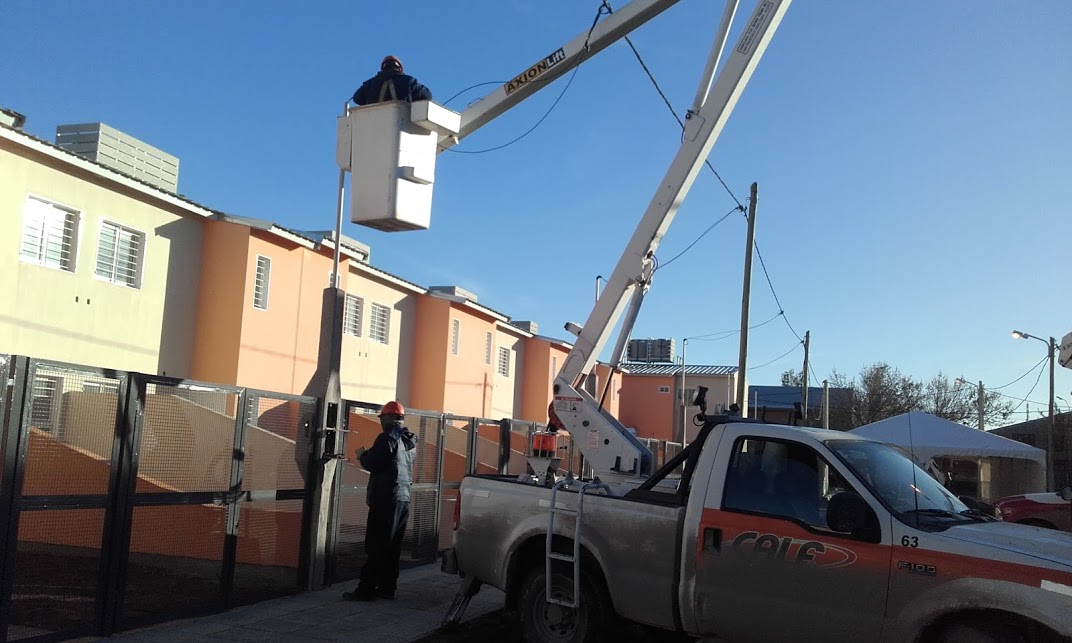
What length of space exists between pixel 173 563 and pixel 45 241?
10871 millimetres

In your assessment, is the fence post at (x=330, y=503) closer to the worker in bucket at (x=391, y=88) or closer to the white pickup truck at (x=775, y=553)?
the white pickup truck at (x=775, y=553)

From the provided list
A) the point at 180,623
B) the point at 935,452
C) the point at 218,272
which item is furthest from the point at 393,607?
the point at 935,452

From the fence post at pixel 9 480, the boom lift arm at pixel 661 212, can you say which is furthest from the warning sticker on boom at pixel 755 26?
the fence post at pixel 9 480

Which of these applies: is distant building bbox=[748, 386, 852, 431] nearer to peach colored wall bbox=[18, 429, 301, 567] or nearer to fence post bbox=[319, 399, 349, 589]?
fence post bbox=[319, 399, 349, 589]

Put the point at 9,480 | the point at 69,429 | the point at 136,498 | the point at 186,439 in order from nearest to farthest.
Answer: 1. the point at 9,480
2. the point at 69,429
3. the point at 136,498
4. the point at 186,439

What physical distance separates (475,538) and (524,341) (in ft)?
98.1

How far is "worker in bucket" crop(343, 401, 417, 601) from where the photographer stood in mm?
9055

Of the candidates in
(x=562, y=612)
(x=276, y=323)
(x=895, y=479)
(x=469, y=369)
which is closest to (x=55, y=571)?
(x=562, y=612)

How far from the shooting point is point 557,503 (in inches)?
280

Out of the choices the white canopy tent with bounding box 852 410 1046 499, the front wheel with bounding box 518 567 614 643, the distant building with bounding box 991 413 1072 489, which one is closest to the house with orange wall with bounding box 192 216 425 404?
the white canopy tent with bounding box 852 410 1046 499

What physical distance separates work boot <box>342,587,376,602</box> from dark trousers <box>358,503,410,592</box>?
2cm

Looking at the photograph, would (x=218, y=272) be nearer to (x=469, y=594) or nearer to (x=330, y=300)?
(x=330, y=300)

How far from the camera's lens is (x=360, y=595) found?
29.9ft

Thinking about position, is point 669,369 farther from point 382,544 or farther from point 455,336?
point 382,544
